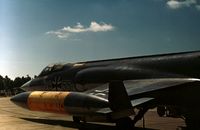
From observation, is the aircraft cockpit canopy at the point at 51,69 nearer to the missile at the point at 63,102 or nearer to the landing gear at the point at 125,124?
the missile at the point at 63,102

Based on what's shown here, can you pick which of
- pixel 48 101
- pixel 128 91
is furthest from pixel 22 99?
pixel 128 91

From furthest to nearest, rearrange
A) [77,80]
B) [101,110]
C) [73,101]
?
[77,80]
[73,101]
[101,110]

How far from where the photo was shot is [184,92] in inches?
573

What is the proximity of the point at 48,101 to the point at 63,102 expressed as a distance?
1565 millimetres

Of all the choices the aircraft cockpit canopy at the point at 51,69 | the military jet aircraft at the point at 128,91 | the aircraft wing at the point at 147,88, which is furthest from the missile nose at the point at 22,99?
the aircraft wing at the point at 147,88

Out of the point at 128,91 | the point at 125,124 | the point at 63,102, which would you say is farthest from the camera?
the point at 125,124

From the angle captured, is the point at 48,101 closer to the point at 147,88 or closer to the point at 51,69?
the point at 147,88

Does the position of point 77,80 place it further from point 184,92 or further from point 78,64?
point 184,92

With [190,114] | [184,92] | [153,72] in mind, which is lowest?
[190,114]

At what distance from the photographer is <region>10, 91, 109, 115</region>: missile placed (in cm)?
1278

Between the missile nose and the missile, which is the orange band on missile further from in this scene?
the missile nose

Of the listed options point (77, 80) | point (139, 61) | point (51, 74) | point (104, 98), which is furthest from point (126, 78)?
point (51, 74)

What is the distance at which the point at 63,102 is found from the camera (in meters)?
14.4

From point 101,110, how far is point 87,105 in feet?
3.38
